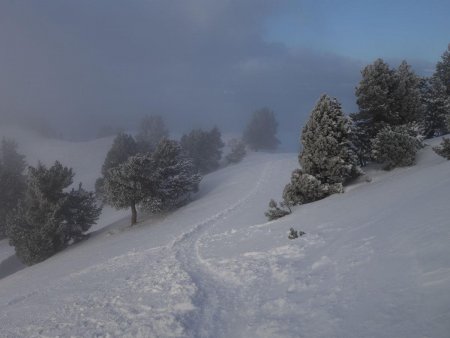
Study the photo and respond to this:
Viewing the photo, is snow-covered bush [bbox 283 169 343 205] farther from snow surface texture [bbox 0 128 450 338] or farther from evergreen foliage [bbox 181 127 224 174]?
evergreen foliage [bbox 181 127 224 174]

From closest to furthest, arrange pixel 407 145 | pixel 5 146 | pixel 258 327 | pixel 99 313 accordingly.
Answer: pixel 258 327 → pixel 99 313 → pixel 407 145 → pixel 5 146

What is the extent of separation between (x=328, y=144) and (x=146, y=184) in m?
19.4

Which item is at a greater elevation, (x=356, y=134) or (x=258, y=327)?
(x=356, y=134)

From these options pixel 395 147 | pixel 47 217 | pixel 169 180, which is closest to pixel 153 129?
pixel 169 180

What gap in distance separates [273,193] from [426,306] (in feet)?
83.6

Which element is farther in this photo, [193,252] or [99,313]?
[193,252]

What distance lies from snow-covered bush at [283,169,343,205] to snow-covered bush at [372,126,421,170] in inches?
145

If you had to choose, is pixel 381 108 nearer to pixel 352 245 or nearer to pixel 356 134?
pixel 356 134

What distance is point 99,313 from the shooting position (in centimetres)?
917

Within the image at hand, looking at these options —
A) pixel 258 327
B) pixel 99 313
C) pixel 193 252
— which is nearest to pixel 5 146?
pixel 193 252

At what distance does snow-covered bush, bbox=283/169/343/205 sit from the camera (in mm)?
19672

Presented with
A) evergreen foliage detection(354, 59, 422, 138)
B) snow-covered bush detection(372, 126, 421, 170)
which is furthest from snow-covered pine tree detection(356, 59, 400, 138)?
snow-covered bush detection(372, 126, 421, 170)

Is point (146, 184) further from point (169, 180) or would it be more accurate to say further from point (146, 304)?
point (146, 304)

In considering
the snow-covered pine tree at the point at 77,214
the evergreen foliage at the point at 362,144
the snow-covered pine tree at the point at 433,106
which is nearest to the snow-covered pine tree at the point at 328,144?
the evergreen foliage at the point at 362,144
